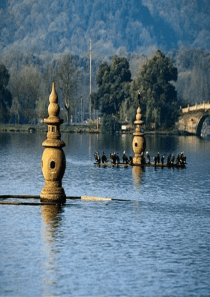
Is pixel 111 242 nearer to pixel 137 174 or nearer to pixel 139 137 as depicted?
pixel 137 174

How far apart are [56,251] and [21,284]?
748cm

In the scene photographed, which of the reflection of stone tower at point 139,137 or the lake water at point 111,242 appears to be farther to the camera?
the reflection of stone tower at point 139,137

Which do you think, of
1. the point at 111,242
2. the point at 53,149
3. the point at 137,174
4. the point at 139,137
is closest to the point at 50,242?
the point at 111,242

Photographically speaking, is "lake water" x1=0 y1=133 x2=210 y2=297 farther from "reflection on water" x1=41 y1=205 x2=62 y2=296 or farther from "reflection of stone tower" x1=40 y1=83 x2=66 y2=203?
"reflection of stone tower" x1=40 y1=83 x2=66 y2=203

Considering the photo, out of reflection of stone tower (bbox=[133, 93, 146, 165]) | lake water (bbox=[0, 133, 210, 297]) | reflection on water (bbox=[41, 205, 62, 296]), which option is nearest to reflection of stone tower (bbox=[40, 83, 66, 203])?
reflection on water (bbox=[41, 205, 62, 296])

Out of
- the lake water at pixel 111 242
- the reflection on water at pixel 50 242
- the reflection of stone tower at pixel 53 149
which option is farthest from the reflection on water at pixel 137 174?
the reflection of stone tower at pixel 53 149

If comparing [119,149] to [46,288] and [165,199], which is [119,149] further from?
[46,288]

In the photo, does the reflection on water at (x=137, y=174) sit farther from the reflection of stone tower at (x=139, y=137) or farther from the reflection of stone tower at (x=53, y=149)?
the reflection of stone tower at (x=53, y=149)

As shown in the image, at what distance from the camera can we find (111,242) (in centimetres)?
5734

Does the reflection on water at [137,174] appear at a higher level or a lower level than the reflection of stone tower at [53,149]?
lower

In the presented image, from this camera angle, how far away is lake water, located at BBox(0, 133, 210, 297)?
47.1m

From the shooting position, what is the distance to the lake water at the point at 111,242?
4709 centimetres

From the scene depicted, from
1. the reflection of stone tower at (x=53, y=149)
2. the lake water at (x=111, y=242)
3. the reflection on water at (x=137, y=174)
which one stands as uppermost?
the reflection of stone tower at (x=53, y=149)

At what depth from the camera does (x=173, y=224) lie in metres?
65.2
